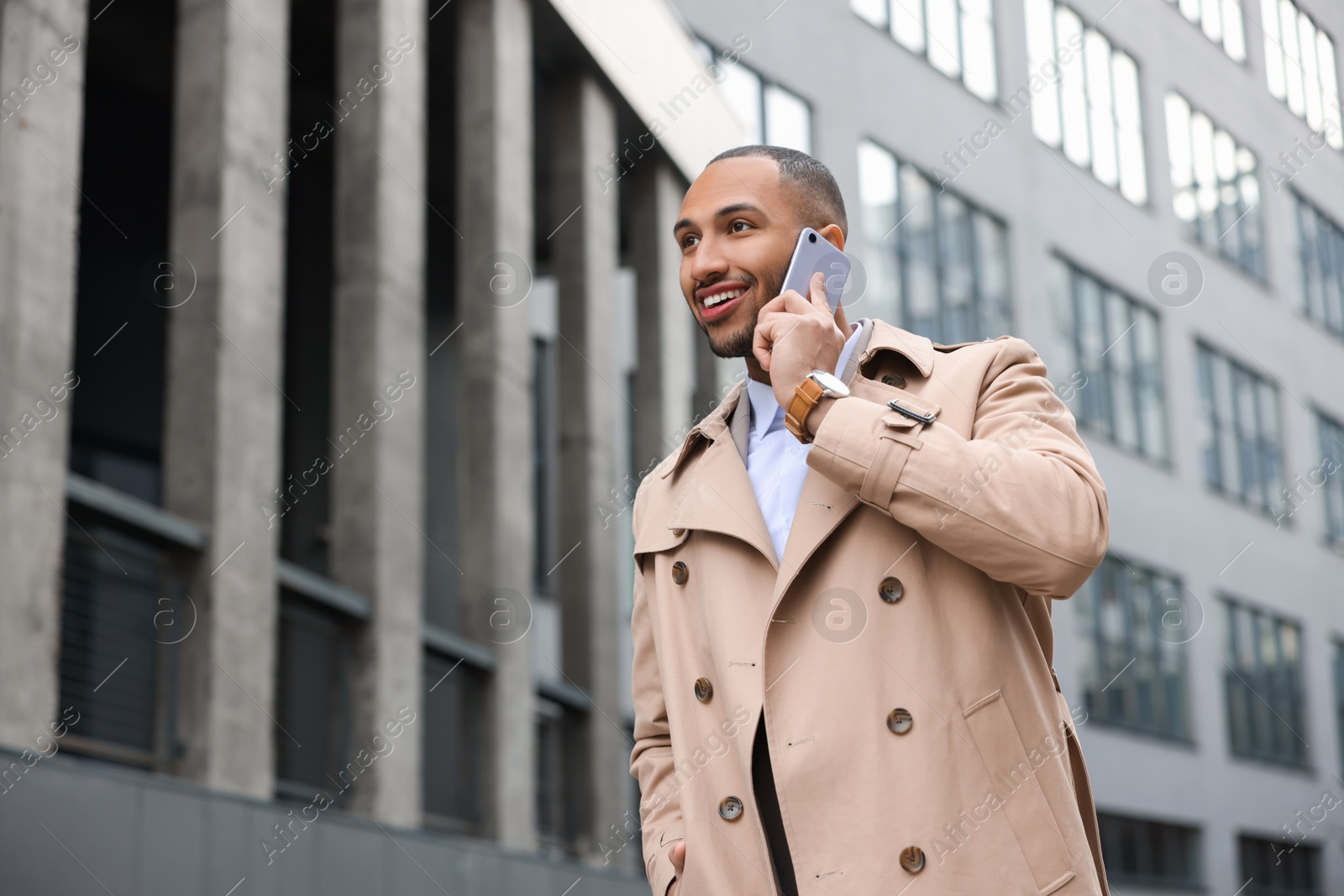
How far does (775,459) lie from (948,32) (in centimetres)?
2971

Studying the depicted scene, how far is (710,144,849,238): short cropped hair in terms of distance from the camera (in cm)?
295

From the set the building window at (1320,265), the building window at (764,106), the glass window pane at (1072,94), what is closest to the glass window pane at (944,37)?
the glass window pane at (1072,94)

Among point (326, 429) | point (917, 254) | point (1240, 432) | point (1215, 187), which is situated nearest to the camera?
point (326, 429)

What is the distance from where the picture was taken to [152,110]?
1786 cm

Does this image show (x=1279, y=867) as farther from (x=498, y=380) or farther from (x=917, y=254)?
(x=498, y=380)

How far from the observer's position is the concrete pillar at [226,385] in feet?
32.5

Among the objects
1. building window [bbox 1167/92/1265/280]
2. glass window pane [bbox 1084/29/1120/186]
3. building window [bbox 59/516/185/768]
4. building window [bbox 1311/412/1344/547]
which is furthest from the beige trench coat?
building window [bbox 1311/412/1344/547]

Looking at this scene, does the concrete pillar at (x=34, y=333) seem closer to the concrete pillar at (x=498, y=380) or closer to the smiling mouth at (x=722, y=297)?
the smiling mouth at (x=722, y=297)

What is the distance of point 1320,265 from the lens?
42.4 meters

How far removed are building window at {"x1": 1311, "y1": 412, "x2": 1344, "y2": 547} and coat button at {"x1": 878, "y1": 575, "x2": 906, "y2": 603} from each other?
133 feet

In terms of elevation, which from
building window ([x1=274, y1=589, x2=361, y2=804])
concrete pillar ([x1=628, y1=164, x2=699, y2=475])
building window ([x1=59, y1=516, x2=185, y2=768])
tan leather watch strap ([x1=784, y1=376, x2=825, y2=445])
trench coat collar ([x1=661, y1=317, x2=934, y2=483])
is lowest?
tan leather watch strap ([x1=784, y1=376, x2=825, y2=445])

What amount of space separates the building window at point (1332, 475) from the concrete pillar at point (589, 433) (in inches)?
1112

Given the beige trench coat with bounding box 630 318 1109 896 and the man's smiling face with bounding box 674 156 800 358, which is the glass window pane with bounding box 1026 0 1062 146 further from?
the beige trench coat with bounding box 630 318 1109 896

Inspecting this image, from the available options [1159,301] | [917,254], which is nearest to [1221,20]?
[1159,301]
